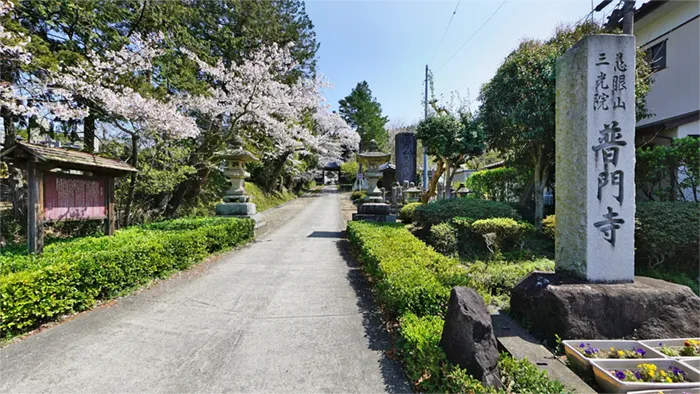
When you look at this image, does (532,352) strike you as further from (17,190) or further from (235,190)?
(17,190)

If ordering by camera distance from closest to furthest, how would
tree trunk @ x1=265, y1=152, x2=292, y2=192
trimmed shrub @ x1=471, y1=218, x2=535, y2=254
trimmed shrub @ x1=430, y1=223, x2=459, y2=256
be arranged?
1. trimmed shrub @ x1=471, y1=218, x2=535, y2=254
2. trimmed shrub @ x1=430, y1=223, x2=459, y2=256
3. tree trunk @ x1=265, y1=152, x2=292, y2=192

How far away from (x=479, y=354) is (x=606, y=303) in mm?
2094

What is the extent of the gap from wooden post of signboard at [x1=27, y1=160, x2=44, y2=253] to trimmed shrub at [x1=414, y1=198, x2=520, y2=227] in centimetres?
882

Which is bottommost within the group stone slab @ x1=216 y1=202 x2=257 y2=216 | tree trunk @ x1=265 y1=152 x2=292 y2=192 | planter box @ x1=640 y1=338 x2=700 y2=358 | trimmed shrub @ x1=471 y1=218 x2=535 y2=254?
planter box @ x1=640 y1=338 x2=700 y2=358

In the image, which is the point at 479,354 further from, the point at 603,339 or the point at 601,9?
the point at 601,9

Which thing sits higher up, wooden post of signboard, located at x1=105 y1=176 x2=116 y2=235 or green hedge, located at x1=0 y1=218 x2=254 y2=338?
wooden post of signboard, located at x1=105 y1=176 x2=116 y2=235

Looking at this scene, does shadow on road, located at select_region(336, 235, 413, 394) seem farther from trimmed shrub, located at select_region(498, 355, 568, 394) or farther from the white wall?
the white wall

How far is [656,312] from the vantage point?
3438 millimetres

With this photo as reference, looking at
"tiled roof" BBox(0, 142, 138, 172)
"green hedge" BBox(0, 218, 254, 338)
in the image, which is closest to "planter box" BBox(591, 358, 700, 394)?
"green hedge" BBox(0, 218, 254, 338)

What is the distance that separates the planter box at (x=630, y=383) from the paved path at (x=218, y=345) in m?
1.70

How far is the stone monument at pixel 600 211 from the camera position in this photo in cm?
344

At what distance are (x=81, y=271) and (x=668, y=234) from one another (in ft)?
34.6

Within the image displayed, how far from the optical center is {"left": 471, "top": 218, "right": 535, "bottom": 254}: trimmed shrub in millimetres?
7691

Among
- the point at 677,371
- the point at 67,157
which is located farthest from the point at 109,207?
the point at 677,371
